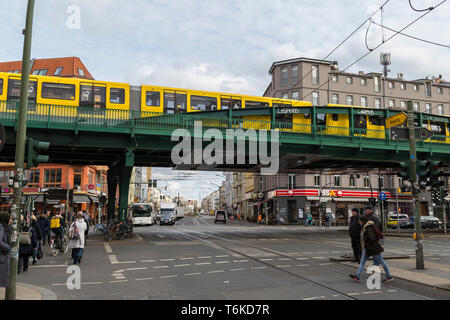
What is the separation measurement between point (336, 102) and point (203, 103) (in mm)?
40537

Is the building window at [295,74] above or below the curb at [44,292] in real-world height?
above

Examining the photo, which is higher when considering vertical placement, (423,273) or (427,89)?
(427,89)

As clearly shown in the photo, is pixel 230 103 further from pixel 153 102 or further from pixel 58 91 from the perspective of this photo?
pixel 58 91

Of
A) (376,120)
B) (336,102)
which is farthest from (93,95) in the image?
(336,102)

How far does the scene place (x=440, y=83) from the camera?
6956 cm

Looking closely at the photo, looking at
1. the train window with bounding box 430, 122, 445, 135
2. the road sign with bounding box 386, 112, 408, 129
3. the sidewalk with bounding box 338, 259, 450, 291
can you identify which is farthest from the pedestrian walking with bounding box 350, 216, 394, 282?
the train window with bounding box 430, 122, 445, 135

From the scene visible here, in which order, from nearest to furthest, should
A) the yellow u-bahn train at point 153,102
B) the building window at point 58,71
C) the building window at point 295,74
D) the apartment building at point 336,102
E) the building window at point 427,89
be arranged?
the yellow u-bahn train at point 153,102
the apartment building at point 336,102
the building window at point 295,74
the building window at point 58,71
the building window at point 427,89

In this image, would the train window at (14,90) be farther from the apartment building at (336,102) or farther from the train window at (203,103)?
the apartment building at (336,102)

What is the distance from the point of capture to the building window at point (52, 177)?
161 feet

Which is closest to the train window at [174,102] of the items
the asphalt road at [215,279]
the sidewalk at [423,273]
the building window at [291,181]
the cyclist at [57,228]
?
the cyclist at [57,228]

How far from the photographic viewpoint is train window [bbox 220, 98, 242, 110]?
2564 centimetres

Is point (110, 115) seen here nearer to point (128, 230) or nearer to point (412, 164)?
point (128, 230)

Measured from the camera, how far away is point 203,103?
82.6 ft
